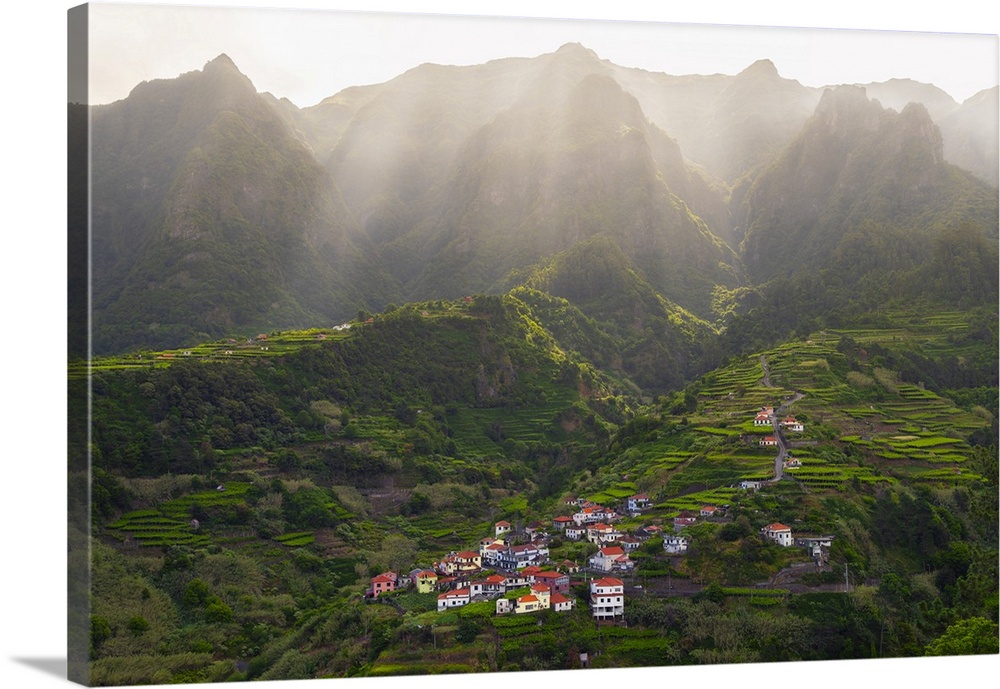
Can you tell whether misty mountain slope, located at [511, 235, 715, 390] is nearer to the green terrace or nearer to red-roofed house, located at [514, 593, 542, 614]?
the green terrace

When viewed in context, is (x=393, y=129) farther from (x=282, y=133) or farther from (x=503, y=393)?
(x=503, y=393)

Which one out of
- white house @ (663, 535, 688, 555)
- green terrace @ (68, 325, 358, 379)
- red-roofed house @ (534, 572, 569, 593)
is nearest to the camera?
red-roofed house @ (534, 572, 569, 593)

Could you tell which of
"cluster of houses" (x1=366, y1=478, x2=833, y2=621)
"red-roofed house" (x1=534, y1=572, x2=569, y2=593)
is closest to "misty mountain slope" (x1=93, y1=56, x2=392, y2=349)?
"cluster of houses" (x1=366, y1=478, x2=833, y2=621)

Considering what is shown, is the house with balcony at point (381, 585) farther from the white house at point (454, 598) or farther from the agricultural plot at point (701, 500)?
the agricultural plot at point (701, 500)

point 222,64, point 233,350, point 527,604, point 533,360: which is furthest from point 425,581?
point 222,64

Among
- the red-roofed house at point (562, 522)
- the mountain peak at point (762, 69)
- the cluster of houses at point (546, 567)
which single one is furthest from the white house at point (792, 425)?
the mountain peak at point (762, 69)

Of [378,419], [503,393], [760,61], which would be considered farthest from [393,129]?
[760,61]
